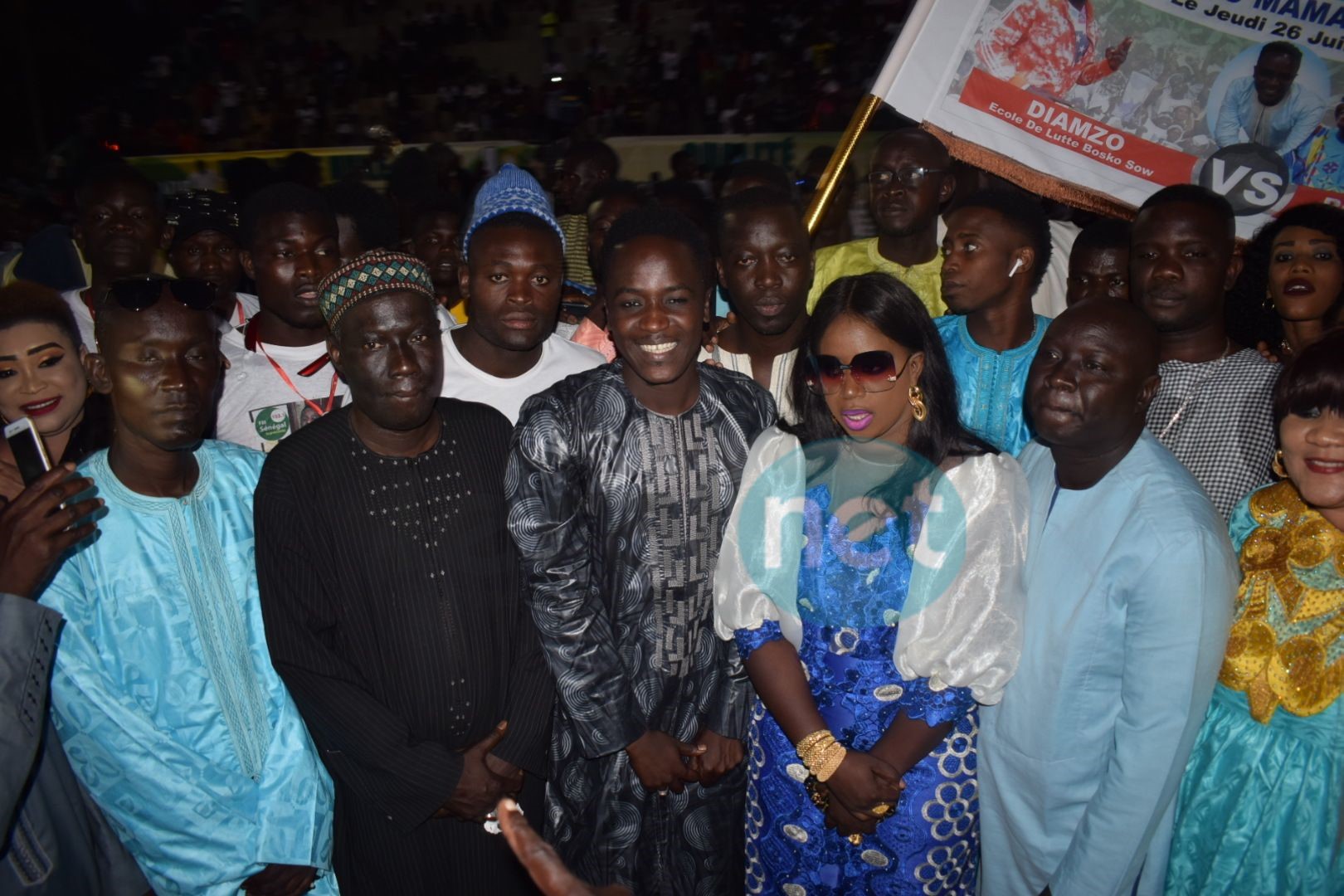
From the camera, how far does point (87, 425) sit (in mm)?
2873

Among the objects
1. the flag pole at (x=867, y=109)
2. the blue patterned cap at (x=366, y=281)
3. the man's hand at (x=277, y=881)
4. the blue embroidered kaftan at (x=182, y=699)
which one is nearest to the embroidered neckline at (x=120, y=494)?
the blue embroidered kaftan at (x=182, y=699)

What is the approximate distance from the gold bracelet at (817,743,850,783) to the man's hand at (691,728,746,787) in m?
0.46

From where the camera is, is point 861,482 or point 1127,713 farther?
point 861,482

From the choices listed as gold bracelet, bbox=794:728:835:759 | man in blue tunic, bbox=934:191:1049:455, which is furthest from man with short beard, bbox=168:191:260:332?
gold bracelet, bbox=794:728:835:759

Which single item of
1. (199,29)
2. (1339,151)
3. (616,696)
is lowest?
(616,696)

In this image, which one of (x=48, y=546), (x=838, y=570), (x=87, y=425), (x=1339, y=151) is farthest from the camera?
(x=1339, y=151)

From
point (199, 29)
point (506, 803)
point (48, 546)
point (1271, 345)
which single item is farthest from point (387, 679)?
point (199, 29)

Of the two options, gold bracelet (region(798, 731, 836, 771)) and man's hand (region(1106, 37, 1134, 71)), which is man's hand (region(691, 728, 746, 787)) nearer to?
gold bracelet (region(798, 731, 836, 771))

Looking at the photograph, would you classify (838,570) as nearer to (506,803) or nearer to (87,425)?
(506,803)

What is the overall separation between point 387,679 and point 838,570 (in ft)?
4.32

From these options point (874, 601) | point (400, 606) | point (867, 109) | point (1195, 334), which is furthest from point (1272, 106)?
point (400, 606)

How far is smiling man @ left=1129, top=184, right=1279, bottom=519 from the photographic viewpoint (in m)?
2.99

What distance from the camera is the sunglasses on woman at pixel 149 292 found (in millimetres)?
2439

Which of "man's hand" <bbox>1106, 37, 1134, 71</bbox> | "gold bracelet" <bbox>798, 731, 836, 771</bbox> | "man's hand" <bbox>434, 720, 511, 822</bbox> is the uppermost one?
"man's hand" <bbox>1106, 37, 1134, 71</bbox>
